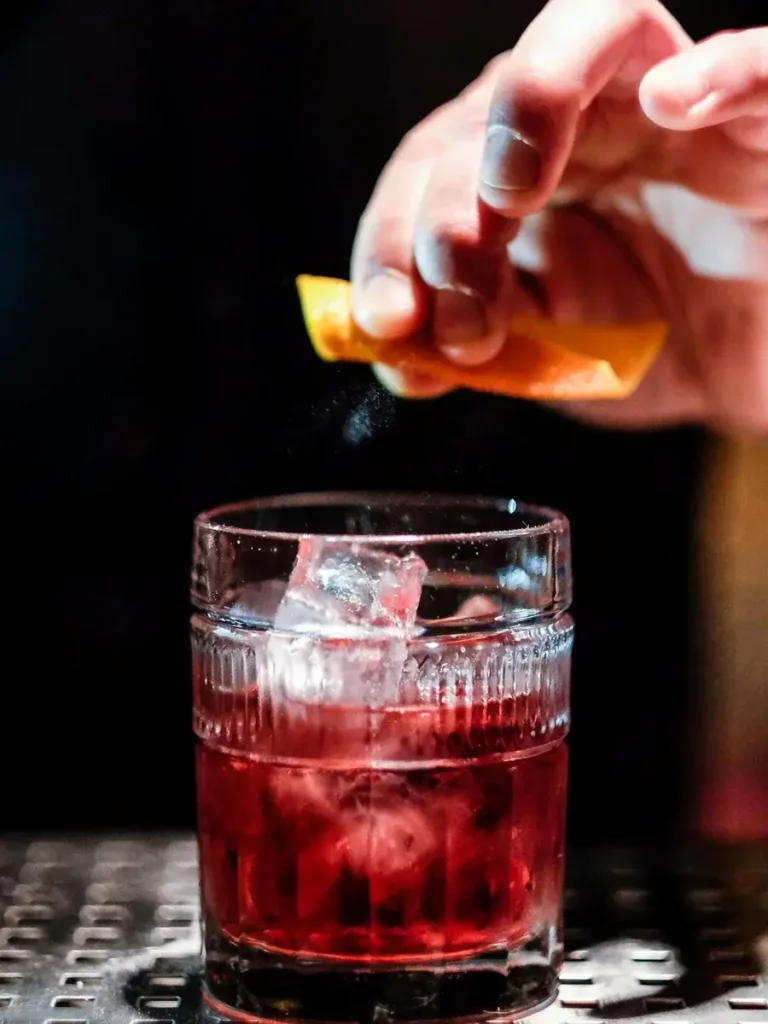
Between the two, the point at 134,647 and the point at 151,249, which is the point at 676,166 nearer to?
the point at 151,249

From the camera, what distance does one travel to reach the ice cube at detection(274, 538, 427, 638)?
0.63 metres

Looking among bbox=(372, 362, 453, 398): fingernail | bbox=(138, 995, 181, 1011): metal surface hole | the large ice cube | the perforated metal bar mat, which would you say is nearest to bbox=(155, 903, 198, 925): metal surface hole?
the perforated metal bar mat

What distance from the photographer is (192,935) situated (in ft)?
2.47

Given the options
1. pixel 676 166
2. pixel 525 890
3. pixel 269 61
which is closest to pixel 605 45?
pixel 676 166

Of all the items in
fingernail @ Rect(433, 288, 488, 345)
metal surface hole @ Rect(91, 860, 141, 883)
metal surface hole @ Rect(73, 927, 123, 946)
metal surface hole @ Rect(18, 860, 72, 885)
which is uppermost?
fingernail @ Rect(433, 288, 488, 345)

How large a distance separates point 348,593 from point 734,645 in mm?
501

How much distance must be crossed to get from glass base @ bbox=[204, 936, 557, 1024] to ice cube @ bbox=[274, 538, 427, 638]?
0.59ft

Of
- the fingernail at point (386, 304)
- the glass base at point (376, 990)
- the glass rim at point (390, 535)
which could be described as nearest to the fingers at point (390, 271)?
the fingernail at point (386, 304)

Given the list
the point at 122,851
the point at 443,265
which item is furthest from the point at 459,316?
the point at 122,851

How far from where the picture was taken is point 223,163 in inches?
38.5

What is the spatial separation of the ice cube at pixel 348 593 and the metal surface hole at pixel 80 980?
0.23 metres

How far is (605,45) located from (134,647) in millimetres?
614

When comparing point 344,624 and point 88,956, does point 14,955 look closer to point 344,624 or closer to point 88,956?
point 88,956

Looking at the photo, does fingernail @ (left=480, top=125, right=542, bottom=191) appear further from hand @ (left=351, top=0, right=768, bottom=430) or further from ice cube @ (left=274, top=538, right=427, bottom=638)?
ice cube @ (left=274, top=538, right=427, bottom=638)
